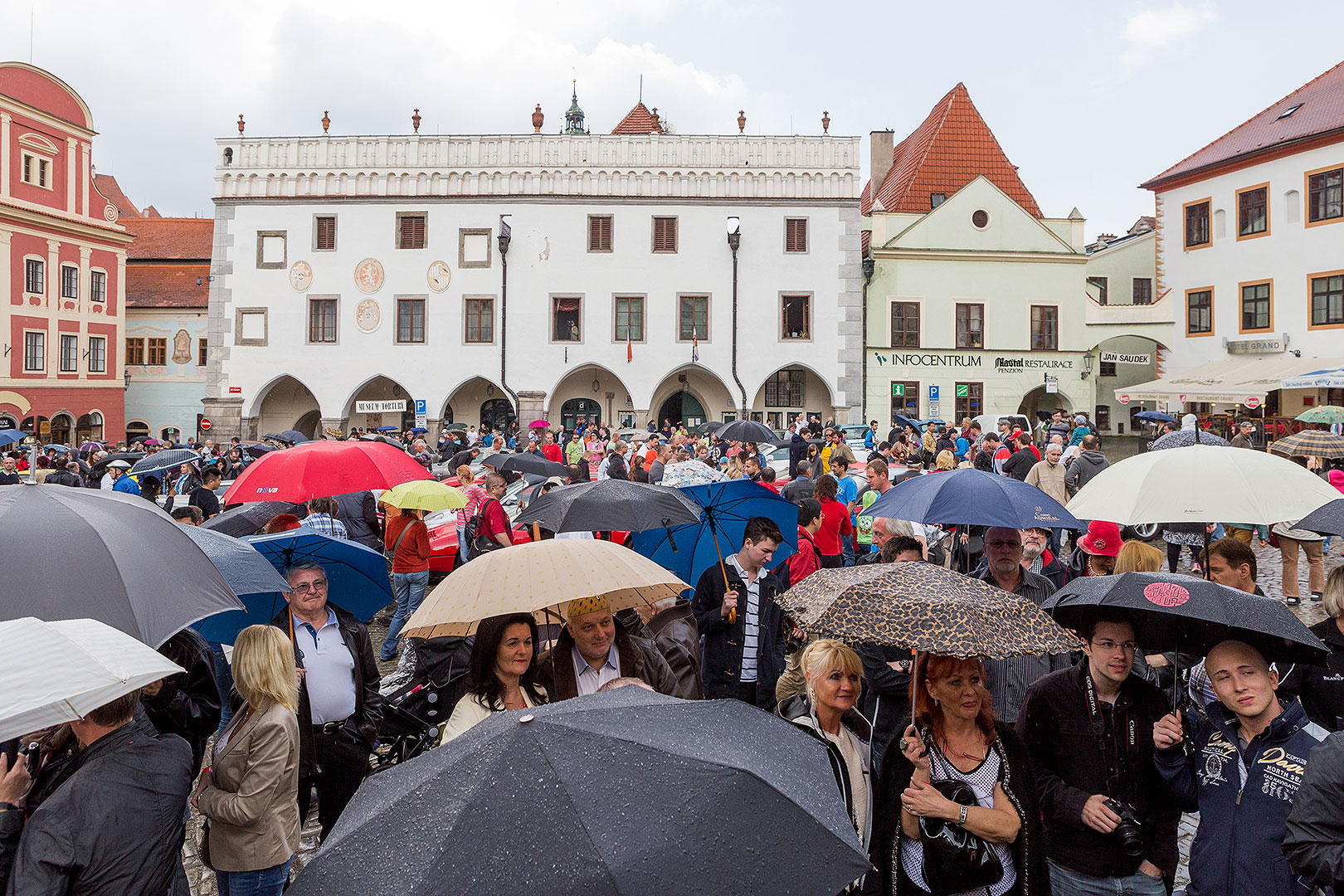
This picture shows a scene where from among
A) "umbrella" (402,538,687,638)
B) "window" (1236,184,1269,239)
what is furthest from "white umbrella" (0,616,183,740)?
"window" (1236,184,1269,239)

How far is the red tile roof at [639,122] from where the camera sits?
37125 mm

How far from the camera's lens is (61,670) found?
105 inches

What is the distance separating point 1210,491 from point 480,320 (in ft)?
92.3

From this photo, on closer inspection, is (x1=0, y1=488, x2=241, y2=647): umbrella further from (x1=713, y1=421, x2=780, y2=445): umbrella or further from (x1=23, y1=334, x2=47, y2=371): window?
(x1=23, y1=334, x2=47, y2=371): window

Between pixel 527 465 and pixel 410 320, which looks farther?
pixel 410 320

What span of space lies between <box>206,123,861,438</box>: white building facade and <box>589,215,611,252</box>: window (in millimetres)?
53

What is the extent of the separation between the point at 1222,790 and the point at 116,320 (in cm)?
3930

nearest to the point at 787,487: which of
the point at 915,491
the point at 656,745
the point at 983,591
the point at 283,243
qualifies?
the point at 915,491

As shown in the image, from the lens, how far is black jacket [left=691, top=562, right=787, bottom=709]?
Answer: 554 centimetres

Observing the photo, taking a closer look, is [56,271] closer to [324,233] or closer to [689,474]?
[324,233]

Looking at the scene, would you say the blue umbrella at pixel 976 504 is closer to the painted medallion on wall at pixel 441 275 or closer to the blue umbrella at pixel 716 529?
the blue umbrella at pixel 716 529

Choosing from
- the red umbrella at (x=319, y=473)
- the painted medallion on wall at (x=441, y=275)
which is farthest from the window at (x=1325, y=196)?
the red umbrella at (x=319, y=473)

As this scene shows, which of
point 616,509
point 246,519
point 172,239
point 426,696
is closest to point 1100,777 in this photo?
point 616,509

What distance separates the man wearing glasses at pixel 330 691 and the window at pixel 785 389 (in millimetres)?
27670
